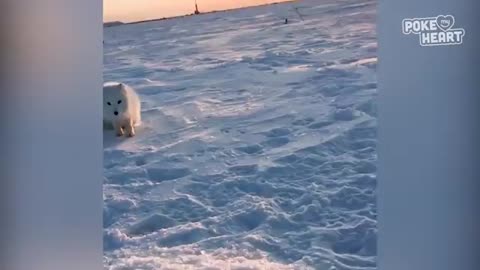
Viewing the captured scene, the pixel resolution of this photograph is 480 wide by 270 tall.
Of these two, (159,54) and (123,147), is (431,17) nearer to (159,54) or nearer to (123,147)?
(159,54)

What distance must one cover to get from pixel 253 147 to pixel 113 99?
414mm

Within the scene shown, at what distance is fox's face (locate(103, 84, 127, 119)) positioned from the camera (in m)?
2.46

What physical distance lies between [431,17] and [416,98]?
0.67 ft

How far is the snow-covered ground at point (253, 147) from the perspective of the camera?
235cm

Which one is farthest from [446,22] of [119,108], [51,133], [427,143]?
[51,133]

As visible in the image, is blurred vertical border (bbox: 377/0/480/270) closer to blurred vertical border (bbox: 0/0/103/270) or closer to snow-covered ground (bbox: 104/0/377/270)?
snow-covered ground (bbox: 104/0/377/270)

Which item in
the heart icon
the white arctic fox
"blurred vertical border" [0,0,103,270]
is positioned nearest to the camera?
the heart icon

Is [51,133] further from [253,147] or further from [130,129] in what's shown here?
[253,147]

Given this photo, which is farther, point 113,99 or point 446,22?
point 113,99

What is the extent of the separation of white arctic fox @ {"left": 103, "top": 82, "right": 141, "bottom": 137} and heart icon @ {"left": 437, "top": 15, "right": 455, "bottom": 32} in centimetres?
81

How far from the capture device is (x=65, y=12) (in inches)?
103

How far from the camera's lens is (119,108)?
93.0 inches

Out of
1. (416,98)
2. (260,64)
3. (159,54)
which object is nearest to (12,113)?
(159,54)

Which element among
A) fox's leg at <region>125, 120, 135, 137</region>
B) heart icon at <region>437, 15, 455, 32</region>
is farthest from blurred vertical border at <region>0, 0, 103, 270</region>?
heart icon at <region>437, 15, 455, 32</region>
